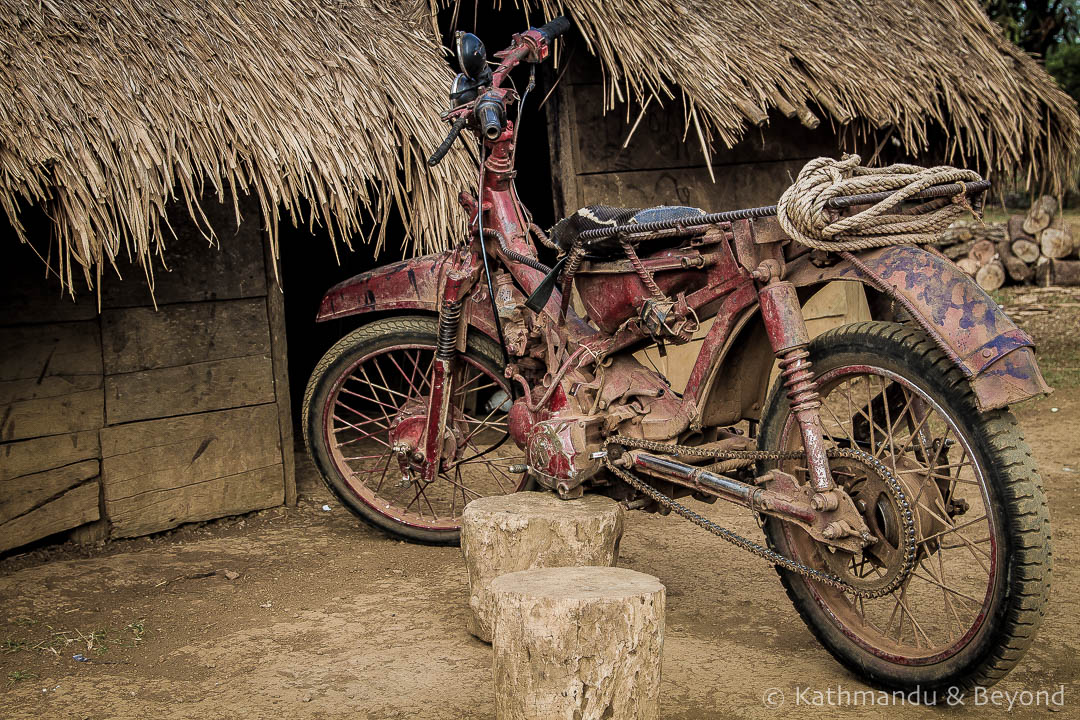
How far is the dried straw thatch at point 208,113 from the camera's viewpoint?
3.35 meters

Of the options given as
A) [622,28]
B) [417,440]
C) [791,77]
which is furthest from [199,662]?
[791,77]

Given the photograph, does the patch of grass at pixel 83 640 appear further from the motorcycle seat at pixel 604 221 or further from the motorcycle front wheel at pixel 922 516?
the motorcycle front wheel at pixel 922 516

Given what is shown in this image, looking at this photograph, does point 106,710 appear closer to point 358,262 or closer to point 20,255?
point 20,255

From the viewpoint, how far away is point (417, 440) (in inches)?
149

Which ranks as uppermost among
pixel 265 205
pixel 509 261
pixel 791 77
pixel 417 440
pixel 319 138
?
pixel 791 77

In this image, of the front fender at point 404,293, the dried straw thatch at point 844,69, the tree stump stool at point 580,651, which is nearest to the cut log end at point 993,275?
the dried straw thatch at point 844,69

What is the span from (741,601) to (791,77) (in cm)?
273

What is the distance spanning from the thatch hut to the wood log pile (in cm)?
575

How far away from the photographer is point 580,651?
2.20 m

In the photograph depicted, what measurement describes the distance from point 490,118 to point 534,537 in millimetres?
1460

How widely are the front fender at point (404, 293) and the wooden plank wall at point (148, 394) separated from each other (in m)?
0.55

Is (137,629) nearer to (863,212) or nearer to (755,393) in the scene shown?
(755,393)

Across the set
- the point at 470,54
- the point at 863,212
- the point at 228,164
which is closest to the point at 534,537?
the point at 863,212

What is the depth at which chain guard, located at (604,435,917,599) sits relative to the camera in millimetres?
2389
